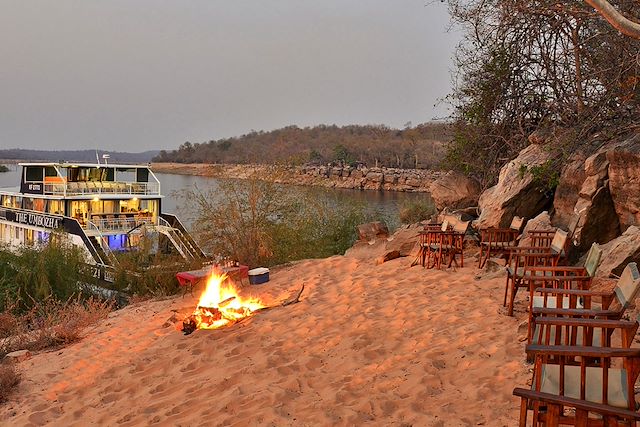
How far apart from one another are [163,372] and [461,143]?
26.5ft

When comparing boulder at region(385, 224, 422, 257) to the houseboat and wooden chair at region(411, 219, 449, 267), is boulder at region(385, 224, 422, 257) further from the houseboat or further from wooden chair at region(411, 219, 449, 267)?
the houseboat

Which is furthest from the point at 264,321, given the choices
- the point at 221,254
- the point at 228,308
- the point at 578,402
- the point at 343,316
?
the point at 221,254

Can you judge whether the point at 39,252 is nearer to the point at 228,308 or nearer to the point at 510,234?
the point at 228,308

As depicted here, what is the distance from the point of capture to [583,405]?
212 centimetres

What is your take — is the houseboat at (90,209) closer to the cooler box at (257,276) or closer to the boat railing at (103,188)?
the boat railing at (103,188)

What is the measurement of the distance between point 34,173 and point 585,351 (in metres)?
20.8

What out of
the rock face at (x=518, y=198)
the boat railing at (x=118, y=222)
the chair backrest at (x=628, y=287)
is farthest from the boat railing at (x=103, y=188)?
the chair backrest at (x=628, y=287)

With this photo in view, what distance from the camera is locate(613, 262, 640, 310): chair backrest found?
2834mm

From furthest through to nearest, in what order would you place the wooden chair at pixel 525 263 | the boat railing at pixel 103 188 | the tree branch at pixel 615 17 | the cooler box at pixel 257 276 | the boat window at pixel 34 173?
1. the boat window at pixel 34 173
2. the boat railing at pixel 103 188
3. the cooler box at pixel 257 276
4. the wooden chair at pixel 525 263
5. the tree branch at pixel 615 17

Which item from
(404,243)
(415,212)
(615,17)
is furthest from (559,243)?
(415,212)

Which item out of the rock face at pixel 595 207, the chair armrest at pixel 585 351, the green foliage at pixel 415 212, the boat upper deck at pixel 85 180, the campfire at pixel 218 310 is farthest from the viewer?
the boat upper deck at pixel 85 180

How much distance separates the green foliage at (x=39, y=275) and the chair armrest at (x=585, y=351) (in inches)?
372

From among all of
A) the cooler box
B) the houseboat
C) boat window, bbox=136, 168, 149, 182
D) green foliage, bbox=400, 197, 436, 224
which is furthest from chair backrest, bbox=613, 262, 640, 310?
boat window, bbox=136, 168, 149, 182

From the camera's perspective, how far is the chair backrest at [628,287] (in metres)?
2.83
